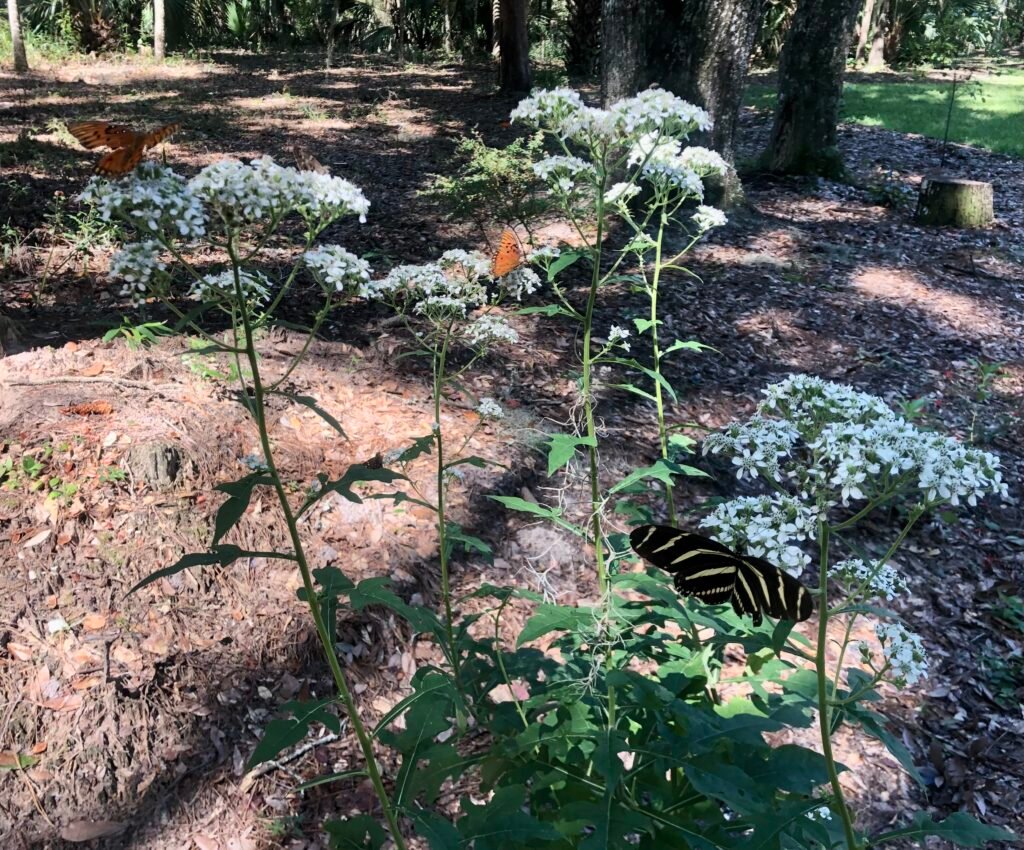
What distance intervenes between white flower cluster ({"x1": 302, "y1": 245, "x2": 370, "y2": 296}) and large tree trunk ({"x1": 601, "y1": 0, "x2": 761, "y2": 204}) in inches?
222

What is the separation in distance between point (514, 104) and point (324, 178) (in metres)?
12.9

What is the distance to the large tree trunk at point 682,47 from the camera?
22.5 feet

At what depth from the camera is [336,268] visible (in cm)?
195

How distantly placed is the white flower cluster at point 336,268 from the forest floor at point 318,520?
35 cm

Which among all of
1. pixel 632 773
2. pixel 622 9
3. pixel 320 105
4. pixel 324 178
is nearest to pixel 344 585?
pixel 632 773

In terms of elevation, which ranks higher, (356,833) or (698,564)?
(698,564)

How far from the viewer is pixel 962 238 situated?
323 inches

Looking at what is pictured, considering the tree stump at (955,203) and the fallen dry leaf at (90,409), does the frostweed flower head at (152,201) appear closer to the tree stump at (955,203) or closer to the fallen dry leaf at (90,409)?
the fallen dry leaf at (90,409)

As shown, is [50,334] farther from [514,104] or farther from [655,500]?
[514,104]

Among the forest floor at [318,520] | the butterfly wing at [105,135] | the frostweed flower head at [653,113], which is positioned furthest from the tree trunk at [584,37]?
the butterfly wing at [105,135]

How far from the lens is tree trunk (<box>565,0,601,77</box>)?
17.2 metres

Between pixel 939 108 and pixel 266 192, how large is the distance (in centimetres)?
1745

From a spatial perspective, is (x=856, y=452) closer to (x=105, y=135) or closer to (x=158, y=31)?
(x=105, y=135)

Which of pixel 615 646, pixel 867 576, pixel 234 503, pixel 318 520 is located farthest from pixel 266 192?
pixel 318 520
